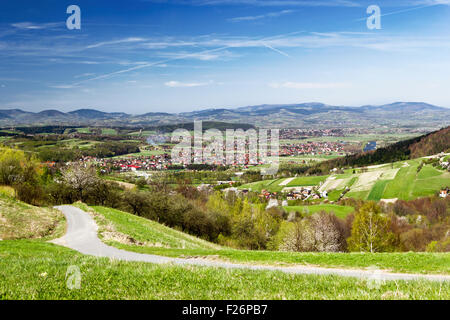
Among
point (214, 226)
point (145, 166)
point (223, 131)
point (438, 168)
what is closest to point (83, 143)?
point (145, 166)

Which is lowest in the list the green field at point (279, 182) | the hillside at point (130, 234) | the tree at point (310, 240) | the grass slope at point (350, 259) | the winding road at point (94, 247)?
the green field at point (279, 182)

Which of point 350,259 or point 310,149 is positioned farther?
point 310,149

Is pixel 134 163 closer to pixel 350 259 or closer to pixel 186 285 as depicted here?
pixel 350 259

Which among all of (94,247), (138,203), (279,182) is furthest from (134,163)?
(94,247)

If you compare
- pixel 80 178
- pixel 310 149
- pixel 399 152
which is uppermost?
pixel 80 178

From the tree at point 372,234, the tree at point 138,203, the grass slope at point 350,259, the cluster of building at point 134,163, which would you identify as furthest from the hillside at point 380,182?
the grass slope at point 350,259

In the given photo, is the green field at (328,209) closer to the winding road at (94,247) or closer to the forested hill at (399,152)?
the forested hill at (399,152)
